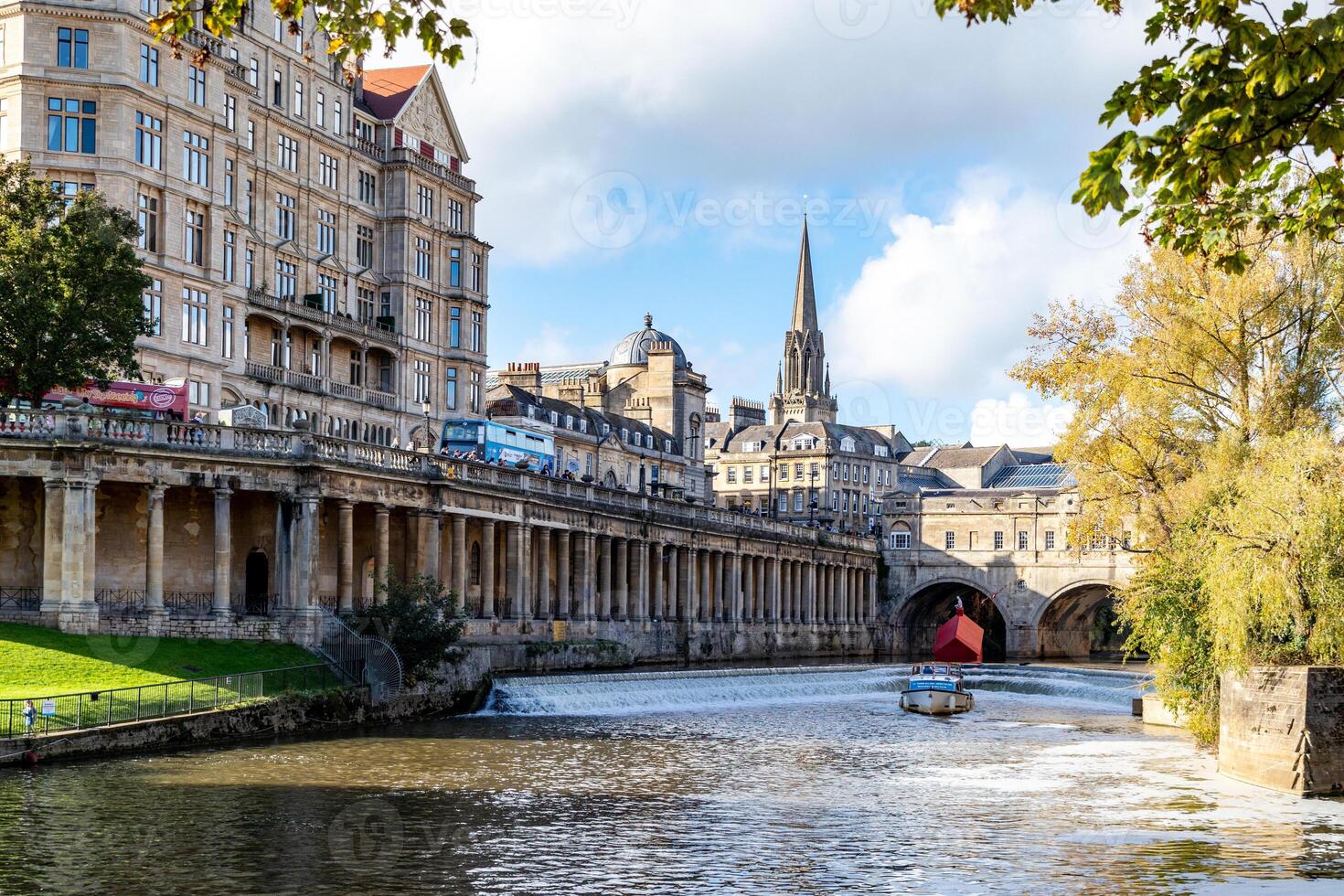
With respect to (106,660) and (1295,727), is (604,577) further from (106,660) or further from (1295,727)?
(1295,727)

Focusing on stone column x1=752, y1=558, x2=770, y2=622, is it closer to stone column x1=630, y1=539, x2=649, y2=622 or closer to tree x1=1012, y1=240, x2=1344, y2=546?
stone column x1=630, y1=539, x2=649, y2=622

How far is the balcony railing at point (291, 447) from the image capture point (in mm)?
48438

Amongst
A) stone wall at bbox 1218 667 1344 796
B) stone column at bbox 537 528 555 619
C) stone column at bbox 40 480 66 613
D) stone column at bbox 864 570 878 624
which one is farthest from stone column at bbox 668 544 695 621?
stone wall at bbox 1218 667 1344 796

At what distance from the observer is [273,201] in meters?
72.9

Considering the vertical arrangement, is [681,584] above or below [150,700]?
above

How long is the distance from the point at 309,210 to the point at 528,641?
2550cm

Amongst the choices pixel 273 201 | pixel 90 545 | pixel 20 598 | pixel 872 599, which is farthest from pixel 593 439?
pixel 90 545

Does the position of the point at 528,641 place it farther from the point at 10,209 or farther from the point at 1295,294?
the point at 1295,294

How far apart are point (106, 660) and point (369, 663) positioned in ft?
28.9

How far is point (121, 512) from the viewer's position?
5272 centimetres

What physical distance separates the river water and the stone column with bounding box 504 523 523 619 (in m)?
20.7

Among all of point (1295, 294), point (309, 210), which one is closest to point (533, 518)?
point (309, 210)

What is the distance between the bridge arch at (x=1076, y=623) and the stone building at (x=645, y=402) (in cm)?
3077

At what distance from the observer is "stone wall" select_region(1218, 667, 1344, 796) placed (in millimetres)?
32719
